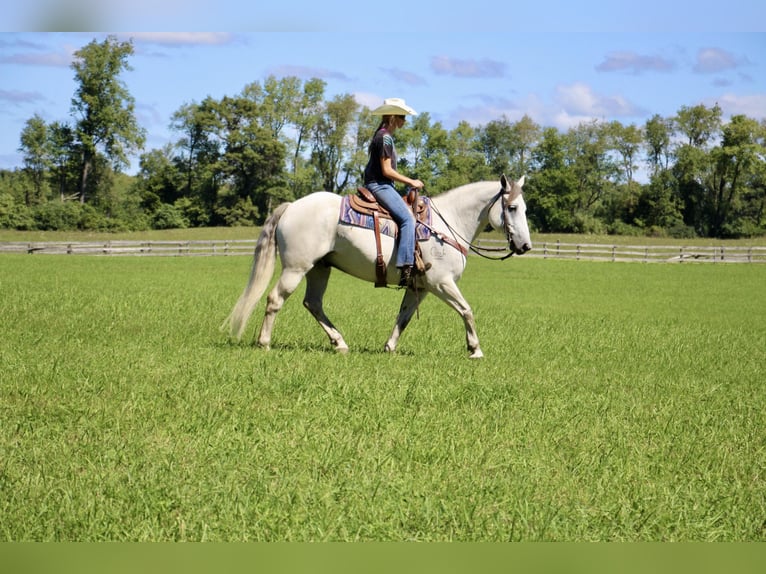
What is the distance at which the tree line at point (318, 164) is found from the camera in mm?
71375

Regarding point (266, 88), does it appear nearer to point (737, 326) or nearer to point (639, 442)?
point (737, 326)

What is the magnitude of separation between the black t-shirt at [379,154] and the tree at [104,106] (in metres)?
64.5

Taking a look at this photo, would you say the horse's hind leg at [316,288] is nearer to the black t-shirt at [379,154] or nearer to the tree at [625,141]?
the black t-shirt at [379,154]

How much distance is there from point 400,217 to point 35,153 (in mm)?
74235

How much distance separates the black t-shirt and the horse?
615 mm

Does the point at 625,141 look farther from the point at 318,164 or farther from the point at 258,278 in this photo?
the point at 258,278

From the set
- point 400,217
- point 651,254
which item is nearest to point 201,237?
point 651,254

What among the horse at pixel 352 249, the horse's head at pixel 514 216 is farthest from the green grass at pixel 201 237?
the horse's head at pixel 514 216

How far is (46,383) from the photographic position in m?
7.93

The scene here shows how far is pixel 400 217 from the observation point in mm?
10641

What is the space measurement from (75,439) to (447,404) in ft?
10.2

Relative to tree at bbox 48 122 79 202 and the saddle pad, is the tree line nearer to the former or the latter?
tree at bbox 48 122 79 202

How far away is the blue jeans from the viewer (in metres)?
10.6

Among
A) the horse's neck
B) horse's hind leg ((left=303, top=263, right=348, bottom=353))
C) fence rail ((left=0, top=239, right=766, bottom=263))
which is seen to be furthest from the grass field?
fence rail ((left=0, top=239, right=766, bottom=263))
